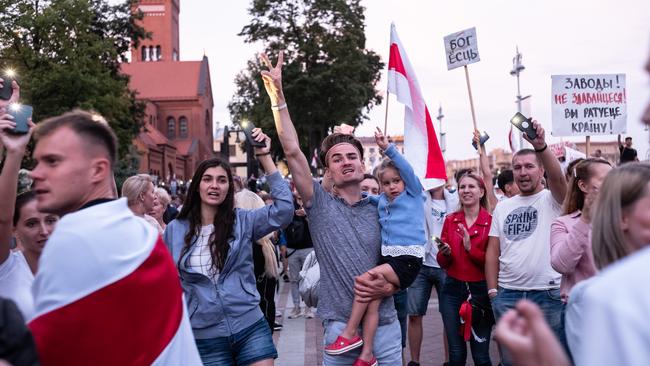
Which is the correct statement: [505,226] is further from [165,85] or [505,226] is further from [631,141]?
[165,85]

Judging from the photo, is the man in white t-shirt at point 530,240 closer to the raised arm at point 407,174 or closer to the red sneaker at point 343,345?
the raised arm at point 407,174

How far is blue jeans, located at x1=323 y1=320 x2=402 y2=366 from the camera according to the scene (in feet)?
14.6

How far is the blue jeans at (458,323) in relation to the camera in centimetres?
679

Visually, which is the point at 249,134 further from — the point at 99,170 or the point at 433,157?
the point at 433,157

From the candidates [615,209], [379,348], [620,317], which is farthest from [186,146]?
[620,317]

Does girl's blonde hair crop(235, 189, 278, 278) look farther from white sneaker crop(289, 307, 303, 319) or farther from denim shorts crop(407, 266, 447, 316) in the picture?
white sneaker crop(289, 307, 303, 319)

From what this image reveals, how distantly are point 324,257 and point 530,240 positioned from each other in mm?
1981

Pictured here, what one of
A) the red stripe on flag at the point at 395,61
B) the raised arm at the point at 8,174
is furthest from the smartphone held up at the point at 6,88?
the red stripe on flag at the point at 395,61

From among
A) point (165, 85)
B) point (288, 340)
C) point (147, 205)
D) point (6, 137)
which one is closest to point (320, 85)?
point (288, 340)

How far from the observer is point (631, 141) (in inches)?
499

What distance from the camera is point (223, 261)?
181 inches

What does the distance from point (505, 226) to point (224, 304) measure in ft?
8.25

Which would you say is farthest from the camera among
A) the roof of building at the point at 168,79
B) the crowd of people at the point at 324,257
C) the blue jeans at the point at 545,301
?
the roof of building at the point at 168,79

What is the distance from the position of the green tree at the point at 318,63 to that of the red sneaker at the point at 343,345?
38.7m
